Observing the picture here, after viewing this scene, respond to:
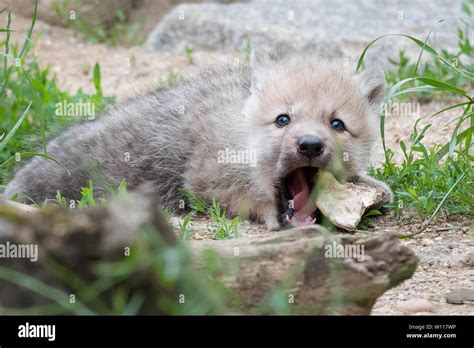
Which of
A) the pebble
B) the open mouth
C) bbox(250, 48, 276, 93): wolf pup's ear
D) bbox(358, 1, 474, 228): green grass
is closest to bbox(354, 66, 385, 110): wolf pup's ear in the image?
bbox(358, 1, 474, 228): green grass

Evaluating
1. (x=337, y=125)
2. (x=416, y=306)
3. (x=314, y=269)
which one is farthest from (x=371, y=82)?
(x=314, y=269)

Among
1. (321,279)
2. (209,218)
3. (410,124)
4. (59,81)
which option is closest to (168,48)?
(59,81)

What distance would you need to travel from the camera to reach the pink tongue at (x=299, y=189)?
530cm

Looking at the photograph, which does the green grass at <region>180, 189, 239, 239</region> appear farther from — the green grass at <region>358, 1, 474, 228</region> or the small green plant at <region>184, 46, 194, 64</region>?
the small green plant at <region>184, 46, 194, 64</region>

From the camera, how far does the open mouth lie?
17.3 feet

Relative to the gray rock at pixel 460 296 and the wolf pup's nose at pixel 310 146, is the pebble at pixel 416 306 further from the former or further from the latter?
the wolf pup's nose at pixel 310 146

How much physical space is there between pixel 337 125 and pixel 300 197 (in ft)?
1.78

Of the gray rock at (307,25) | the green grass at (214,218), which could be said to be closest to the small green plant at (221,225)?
the green grass at (214,218)
